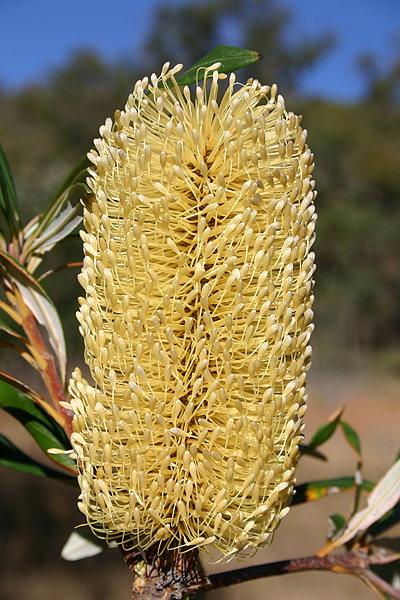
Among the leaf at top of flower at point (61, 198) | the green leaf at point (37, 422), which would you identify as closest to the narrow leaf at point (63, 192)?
the leaf at top of flower at point (61, 198)

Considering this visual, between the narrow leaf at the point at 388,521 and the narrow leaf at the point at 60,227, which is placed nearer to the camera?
the narrow leaf at the point at 60,227

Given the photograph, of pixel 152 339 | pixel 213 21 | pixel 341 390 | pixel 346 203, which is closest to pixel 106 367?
pixel 152 339

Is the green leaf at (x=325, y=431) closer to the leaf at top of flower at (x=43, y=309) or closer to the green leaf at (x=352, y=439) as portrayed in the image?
the green leaf at (x=352, y=439)

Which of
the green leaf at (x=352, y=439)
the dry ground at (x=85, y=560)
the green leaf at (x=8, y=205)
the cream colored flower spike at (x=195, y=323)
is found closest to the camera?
the cream colored flower spike at (x=195, y=323)

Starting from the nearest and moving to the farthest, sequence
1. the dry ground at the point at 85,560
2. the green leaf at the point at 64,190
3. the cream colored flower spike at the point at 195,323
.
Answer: the cream colored flower spike at the point at 195,323 < the green leaf at the point at 64,190 < the dry ground at the point at 85,560

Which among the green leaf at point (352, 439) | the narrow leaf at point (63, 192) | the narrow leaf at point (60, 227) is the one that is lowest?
the green leaf at point (352, 439)
